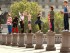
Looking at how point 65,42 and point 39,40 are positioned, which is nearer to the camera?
point 65,42

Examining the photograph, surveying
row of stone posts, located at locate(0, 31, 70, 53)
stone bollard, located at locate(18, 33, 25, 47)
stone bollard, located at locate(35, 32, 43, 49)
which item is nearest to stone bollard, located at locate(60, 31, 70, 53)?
row of stone posts, located at locate(0, 31, 70, 53)

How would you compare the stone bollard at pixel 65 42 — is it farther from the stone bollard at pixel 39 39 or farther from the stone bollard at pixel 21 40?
the stone bollard at pixel 21 40

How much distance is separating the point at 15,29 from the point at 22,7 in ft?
263

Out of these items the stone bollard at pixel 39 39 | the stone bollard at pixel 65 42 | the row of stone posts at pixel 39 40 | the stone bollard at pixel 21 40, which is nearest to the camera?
the stone bollard at pixel 65 42

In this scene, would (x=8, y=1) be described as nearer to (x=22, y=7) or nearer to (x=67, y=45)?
Result: (x=22, y=7)

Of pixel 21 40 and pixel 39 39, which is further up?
pixel 39 39

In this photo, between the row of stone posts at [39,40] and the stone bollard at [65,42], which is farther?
the row of stone posts at [39,40]

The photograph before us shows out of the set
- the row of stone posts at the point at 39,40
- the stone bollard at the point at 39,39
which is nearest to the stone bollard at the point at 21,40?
the row of stone posts at the point at 39,40

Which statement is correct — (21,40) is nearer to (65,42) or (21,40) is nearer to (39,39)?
(39,39)

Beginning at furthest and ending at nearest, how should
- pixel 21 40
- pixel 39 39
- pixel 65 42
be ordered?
1. pixel 21 40
2. pixel 39 39
3. pixel 65 42

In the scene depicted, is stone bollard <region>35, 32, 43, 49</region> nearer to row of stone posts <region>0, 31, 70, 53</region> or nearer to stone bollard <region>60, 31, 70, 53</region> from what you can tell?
row of stone posts <region>0, 31, 70, 53</region>

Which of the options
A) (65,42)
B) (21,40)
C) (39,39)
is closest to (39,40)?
(39,39)

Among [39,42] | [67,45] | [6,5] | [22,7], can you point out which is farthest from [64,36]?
[6,5]

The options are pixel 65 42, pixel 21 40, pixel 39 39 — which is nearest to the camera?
pixel 65 42
